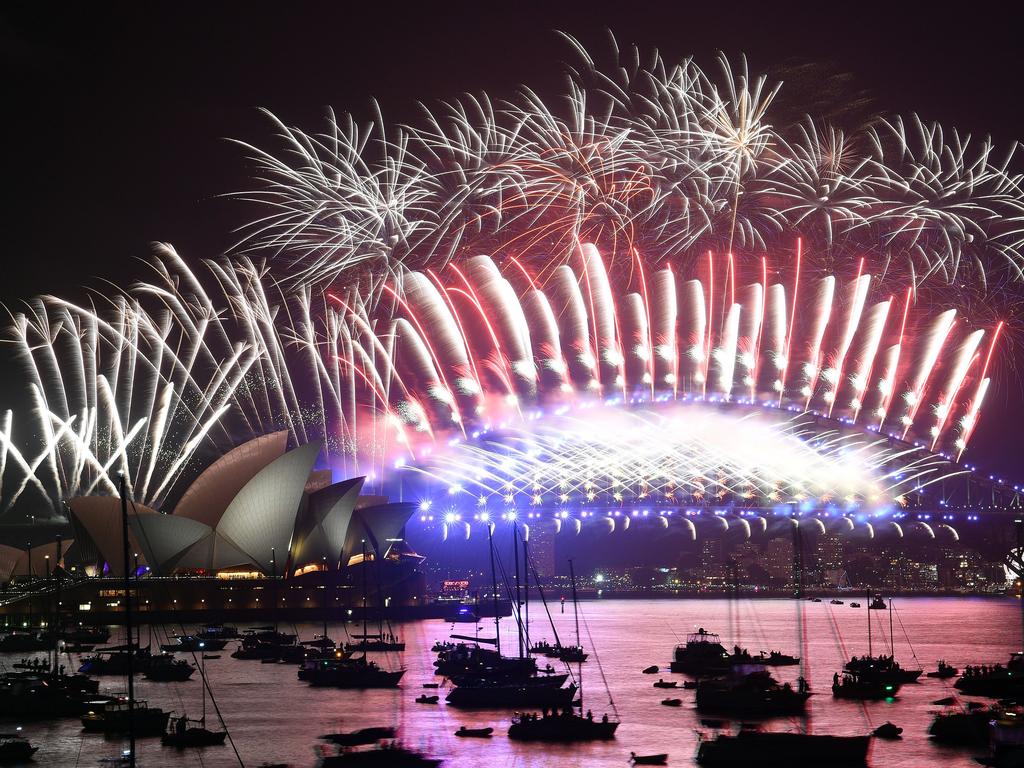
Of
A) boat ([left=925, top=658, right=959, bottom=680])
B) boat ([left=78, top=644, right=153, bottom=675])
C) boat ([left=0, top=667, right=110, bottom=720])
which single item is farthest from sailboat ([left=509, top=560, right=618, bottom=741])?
boat ([left=78, top=644, right=153, bottom=675])

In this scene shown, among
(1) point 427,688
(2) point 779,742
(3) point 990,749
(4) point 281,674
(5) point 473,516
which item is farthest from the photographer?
(5) point 473,516

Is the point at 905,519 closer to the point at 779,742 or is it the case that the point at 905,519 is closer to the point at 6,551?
the point at 6,551

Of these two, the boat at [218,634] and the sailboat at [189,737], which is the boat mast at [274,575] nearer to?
the boat at [218,634]

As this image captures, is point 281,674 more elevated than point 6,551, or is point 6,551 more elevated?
point 6,551

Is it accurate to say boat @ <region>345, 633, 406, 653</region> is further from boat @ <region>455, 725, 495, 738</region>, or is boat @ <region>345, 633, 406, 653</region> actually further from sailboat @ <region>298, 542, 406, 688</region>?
boat @ <region>455, 725, 495, 738</region>

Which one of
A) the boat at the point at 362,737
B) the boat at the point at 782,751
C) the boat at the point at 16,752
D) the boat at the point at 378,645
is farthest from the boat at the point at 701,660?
the boat at the point at 16,752

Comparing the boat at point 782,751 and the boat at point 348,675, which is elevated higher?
the boat at point 348,675

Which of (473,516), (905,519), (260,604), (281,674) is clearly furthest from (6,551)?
(905,519)
